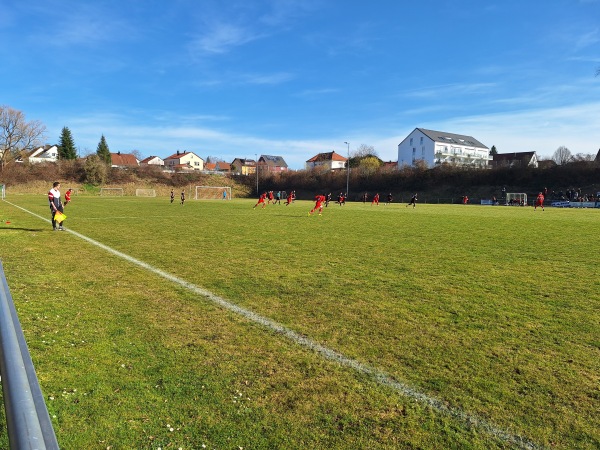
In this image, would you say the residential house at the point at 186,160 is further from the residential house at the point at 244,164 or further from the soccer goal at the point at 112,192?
the soccer goal at the point at 112,192

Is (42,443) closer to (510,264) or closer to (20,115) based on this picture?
(510,264)

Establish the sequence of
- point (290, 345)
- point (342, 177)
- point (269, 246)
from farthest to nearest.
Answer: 1. point (342, 177)
2. point (269, 246)
3. point (290, 345)

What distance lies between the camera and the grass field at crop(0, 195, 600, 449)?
306 cm

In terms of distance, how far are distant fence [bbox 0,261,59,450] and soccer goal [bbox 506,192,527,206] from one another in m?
67.0

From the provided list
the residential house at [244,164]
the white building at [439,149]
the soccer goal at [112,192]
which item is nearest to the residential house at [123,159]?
the residential house at [244,164]

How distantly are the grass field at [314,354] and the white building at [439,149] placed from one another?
93221 mm

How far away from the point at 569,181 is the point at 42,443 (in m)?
77.9

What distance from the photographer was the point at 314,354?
4.40 m

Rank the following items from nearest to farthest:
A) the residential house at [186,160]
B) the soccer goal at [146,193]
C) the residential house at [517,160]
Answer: the residential house at [517,160]
the soccer goal at [146,193]
the residential house at [186,160]

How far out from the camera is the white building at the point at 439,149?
329 ft

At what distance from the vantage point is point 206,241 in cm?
1345

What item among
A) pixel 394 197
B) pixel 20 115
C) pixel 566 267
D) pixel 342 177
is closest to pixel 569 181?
pixel 394 197

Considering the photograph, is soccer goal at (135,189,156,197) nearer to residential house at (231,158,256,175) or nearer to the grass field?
residential house at (231,158,256,175)

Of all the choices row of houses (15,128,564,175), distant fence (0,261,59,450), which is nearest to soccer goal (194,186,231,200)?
row of houses (15,128,564,175)
